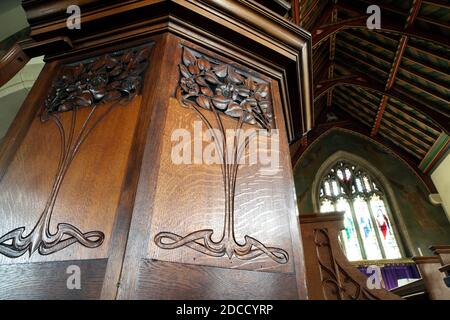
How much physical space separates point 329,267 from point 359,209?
7.21 meters

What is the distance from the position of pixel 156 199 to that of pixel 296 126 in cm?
80

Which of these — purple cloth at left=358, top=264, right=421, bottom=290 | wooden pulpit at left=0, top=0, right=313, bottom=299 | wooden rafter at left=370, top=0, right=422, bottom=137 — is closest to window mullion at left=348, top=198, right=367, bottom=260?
purple cloth at left=358, top=264, right=421, bottom=290

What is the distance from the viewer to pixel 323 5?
19.1 feet

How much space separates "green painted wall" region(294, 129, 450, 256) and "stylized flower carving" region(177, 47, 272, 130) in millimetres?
7290

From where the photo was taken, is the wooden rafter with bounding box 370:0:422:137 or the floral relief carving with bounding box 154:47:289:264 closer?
the floral relief carving with bounding box 154:47:289:264

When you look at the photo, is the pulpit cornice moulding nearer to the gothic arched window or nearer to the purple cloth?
the purple cloth

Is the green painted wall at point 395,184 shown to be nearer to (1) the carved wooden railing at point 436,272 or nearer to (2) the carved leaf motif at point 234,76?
(1) the carved wooden railing at point 436,272

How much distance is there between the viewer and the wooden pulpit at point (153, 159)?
45 cm

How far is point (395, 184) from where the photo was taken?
25.0 feet

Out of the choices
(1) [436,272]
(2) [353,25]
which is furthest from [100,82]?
(2) [353,25]

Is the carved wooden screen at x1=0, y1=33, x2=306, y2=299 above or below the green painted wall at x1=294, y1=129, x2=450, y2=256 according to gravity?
below

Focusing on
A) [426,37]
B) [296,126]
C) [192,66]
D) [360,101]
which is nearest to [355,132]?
[360,101]

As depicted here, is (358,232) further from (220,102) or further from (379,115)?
(220,102)

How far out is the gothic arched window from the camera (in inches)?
274
